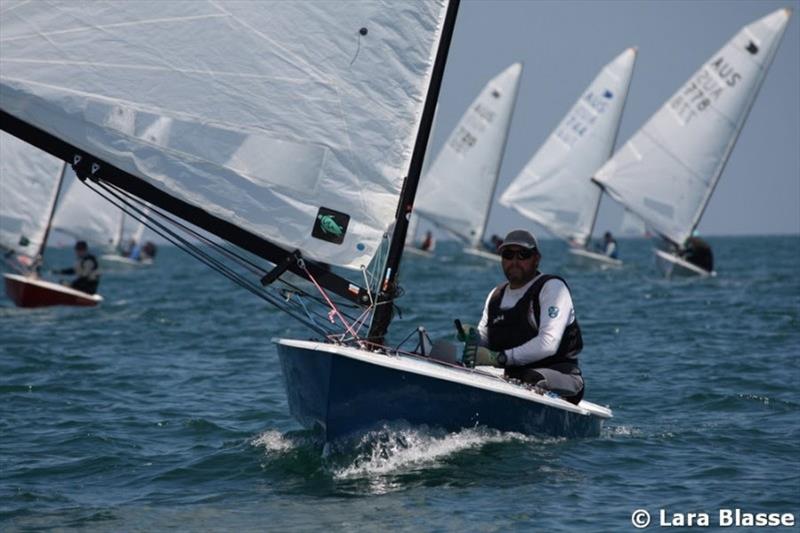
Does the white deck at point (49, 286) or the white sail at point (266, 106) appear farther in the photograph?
the white deck at point (49, 286)

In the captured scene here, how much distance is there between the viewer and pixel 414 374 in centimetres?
754

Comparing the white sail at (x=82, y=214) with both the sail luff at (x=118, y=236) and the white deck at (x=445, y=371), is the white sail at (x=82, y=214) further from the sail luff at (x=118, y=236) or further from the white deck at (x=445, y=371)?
the white deck at (x=445, y=371)

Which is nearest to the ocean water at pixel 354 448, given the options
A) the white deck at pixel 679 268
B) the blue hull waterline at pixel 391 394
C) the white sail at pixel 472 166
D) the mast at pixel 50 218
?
the blue hull waterline at pixel 391 394

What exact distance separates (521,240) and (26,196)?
14491mm

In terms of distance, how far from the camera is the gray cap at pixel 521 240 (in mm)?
8266

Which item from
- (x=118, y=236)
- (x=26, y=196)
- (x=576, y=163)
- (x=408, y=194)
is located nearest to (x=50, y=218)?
(x=26, y=196)

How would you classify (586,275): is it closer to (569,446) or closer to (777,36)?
(777,36)

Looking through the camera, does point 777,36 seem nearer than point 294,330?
No

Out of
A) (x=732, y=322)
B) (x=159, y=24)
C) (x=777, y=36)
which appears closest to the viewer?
(x=159, y=24)

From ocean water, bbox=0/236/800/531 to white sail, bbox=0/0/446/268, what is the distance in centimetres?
141

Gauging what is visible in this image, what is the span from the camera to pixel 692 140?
30578 mm

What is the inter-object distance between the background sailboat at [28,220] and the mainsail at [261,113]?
43.2ft

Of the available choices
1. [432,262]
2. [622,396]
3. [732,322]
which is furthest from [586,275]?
[622,396]

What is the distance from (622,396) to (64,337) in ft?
26.2
